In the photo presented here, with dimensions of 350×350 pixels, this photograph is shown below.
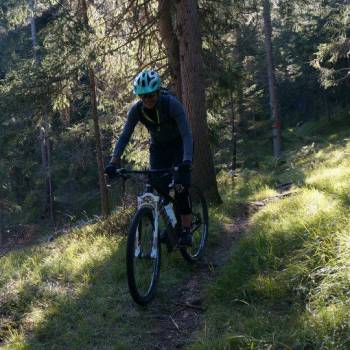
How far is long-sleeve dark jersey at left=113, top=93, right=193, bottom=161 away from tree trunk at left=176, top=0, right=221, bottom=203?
3.67 m

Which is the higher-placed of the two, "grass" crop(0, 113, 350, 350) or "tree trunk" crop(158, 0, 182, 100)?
"tree trunk" crop(158, 0, 182, 100)

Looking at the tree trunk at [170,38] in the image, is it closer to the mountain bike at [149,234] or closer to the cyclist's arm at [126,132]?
the cyclist's arm at [126,132]

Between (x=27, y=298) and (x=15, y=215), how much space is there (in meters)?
29.9

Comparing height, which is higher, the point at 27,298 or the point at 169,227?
the point at 169,227

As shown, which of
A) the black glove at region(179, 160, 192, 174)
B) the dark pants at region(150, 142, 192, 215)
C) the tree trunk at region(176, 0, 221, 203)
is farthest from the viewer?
the tree trunk at region(176, 0, 221, 203)

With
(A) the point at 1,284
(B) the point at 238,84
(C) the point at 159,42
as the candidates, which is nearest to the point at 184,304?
(A) the point at 1,284

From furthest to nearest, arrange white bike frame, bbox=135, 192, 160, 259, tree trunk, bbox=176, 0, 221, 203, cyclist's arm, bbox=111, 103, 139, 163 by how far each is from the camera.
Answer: tree trunk, bbox=176, 0, 221, 203 → cyclist's arm, bbox=111, 103, 139, 163 → white bike frame, bbox=135, 192, 160, 259

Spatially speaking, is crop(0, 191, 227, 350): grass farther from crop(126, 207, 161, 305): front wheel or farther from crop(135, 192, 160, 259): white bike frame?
crop(135, 192, 160, 259): white bike frame

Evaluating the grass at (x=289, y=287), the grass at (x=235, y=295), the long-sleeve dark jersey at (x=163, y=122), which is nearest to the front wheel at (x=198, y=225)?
the grass at (x=235, y=295)

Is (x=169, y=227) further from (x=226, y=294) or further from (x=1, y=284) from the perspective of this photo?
(x=1, y=284)

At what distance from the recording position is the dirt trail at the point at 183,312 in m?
4.29

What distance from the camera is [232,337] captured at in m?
3.69

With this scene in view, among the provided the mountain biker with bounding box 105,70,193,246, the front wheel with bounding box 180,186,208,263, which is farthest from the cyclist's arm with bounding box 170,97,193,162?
the front wheel with bounding box 180,186,208,263

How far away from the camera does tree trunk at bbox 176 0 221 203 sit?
29.6 feet
